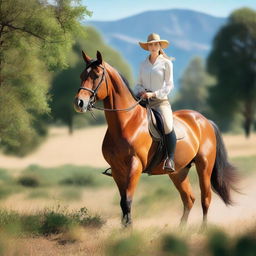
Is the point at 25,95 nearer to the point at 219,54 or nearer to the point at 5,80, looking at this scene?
the point at 5,80

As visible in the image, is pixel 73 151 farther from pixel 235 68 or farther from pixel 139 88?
pixel 139 88

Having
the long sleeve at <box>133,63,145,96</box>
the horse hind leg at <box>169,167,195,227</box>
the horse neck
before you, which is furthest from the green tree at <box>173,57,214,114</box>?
the horse neck

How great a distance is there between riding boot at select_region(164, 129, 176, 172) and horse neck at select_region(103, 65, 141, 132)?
102 centimetres

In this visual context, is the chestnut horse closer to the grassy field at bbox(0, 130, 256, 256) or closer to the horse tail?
the grassy field at bbox(0, 130, 256, 256)

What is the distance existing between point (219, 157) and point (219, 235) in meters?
4.36

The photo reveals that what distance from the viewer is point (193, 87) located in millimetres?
67688

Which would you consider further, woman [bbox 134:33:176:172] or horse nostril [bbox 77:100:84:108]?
woman [bbox 134:33:176:172]

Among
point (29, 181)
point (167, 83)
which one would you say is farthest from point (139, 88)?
point (29, 181)

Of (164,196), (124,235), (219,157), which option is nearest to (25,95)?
(164,196)

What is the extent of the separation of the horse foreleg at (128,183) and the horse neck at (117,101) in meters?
0.71

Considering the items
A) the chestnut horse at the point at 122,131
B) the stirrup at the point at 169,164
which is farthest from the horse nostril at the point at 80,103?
the stirrup at the point at 169,164

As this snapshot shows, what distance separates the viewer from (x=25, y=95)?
18984mm

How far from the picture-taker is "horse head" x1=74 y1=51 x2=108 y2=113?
9.21 m

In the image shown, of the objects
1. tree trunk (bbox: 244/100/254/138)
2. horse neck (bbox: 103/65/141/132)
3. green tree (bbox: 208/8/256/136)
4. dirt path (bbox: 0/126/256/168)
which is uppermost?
horse neck (bbox: 103/65/141/132)
